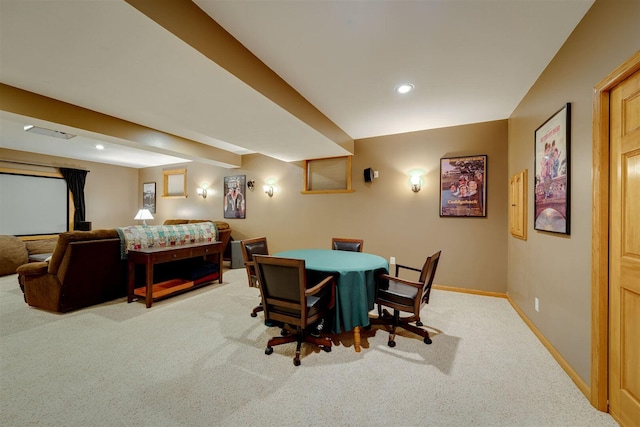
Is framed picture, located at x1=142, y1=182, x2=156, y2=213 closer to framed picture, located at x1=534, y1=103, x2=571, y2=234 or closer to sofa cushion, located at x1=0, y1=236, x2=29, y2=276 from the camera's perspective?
sofa cushion, located at x1=0, y1=236, x2=29, y2=276

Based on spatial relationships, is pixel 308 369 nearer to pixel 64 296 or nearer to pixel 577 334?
pixel 577 334

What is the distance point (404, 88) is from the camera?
2.71 metres

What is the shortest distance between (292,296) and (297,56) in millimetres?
2076

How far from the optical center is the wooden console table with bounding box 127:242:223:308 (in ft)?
10.7

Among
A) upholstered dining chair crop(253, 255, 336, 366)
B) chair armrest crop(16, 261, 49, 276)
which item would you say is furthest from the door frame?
chair armrest crop(16, 261, 49, 276)

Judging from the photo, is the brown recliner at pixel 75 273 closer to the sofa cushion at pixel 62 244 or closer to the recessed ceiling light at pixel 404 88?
the sofa cushion at pixel 62 244

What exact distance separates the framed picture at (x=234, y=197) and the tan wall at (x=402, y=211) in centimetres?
24

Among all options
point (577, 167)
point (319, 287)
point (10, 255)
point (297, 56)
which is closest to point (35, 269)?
point (10, 255)

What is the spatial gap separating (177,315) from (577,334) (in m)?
3.86

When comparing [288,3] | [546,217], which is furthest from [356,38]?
[546,217]

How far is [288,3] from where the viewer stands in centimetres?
162

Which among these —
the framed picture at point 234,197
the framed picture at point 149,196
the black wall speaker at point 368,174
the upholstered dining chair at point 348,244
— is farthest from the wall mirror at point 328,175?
the framed picture at point 149,196

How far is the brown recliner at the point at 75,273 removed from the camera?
2.96 meters

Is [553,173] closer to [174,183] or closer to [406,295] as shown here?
[406,295]
